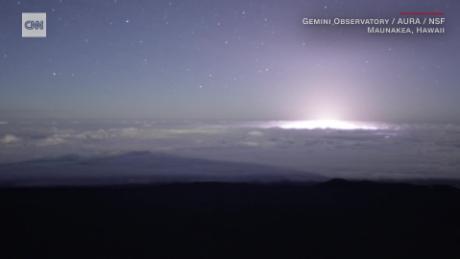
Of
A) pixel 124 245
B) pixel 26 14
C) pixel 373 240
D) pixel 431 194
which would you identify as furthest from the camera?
pixel 431 194

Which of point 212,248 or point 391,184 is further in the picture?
point 391,184

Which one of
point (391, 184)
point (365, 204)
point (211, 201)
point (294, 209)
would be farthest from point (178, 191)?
point (391, 184)

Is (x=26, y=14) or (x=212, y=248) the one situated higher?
(x=26, y=14)

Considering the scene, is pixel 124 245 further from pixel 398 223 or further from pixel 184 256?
pixel 398 223

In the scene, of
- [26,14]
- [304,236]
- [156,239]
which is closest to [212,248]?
[156,239]

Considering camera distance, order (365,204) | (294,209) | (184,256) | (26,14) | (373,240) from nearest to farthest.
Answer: (184,256) → (373,240) → (26,14) → (294,209) → (365,204)

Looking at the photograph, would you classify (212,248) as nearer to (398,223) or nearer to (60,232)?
(60,232)
